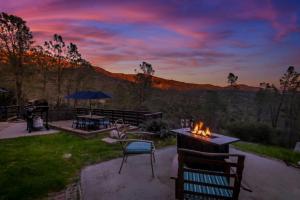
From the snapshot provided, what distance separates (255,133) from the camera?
→ 14.0m

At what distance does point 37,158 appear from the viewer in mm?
5199

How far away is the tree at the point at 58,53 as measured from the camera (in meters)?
17.9

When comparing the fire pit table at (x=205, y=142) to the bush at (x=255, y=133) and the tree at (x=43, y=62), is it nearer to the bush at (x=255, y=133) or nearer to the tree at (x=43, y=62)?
the bush at (x=255, y=133)

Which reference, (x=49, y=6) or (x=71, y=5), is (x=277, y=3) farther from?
(x=49, y=6)

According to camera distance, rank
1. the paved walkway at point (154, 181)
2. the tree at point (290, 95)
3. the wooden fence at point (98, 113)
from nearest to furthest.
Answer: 1. the paved walkway at point (154, 181)
2. the wooden fence at point (98, 113)
3. the tree at point (290, 95)

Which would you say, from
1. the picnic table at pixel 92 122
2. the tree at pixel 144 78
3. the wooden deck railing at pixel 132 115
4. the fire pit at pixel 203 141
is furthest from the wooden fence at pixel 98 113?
the tree at pixel 144 78

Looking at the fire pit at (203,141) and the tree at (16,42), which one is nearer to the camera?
the fire pit at (203,141)

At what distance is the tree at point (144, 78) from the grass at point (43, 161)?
15040 millimetres

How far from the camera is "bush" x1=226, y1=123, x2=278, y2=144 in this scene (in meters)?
14.0

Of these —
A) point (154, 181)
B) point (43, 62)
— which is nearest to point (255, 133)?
point (154, 181)

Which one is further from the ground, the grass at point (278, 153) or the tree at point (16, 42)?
the tree at point (16, 42)

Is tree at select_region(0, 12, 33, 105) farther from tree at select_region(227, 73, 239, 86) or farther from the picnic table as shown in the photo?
tree at select_region(227, 73, 239, 86)

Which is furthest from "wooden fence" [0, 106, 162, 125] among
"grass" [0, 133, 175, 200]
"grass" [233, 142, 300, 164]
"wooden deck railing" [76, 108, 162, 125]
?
"grass" [233, 142, 300, 164]

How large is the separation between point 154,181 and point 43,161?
2.80 meters
